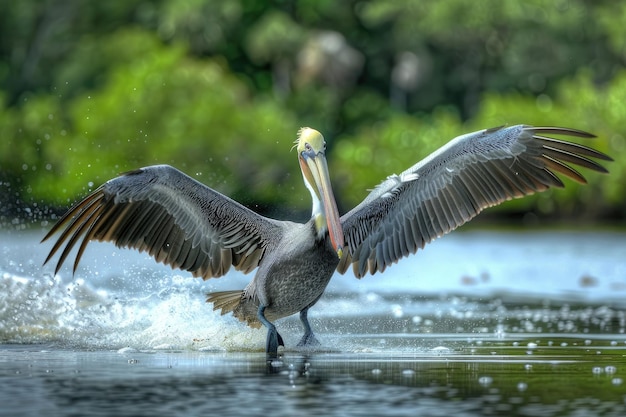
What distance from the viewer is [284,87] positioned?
49.2m

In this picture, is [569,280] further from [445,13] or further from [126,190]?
[445,13]

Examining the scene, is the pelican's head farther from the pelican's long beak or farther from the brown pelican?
the brown pelican

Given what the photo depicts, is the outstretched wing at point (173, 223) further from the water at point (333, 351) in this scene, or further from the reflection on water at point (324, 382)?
the reflection on water at point (324, 382)

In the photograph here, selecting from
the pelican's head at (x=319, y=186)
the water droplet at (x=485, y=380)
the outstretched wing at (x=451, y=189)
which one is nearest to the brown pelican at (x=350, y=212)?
the outstretched wing at (x=451, y=189)

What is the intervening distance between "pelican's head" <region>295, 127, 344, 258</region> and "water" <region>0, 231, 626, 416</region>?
854mm

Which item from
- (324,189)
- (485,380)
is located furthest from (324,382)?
(324,189)

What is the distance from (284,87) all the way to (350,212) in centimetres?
3857

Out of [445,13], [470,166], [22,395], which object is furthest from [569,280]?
[445,13]

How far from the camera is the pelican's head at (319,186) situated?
33.0 feet

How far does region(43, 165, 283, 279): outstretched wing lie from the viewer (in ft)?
35.3

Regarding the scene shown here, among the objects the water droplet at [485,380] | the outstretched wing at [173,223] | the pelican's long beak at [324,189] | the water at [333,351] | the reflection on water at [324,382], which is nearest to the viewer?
the reflection on water at [324,382]

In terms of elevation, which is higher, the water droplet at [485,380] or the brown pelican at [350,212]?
the brown pelican at [350,212]

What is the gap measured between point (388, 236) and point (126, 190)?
1.95 m

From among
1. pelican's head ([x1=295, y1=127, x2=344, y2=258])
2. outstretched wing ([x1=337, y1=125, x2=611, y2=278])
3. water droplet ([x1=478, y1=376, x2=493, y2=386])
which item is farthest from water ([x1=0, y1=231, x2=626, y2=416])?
pelican's head ([x1=295, y1=127, x2=344, y2=258])
